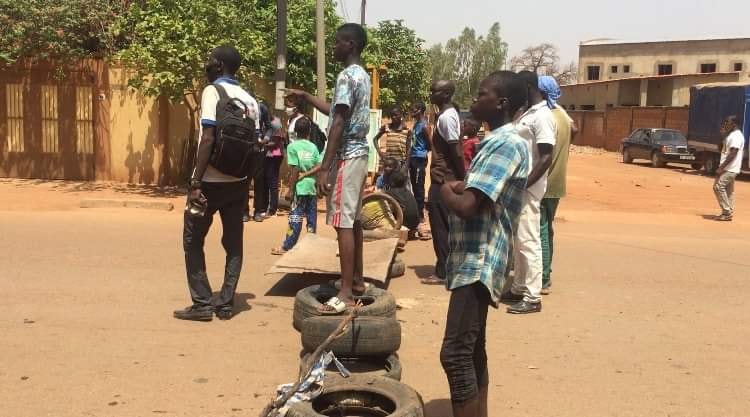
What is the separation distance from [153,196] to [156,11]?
3154 mm

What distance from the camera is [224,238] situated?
5.52 metres

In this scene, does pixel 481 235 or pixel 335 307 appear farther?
pixel 335 307

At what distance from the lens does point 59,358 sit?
4555 millimetres

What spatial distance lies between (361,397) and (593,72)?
5217 centimetres

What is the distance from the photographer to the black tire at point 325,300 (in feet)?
16.3

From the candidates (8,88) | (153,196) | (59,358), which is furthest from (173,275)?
(8,88)

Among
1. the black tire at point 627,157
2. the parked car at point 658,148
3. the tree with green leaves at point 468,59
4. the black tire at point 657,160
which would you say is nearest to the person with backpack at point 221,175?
the parked car at point 658,148

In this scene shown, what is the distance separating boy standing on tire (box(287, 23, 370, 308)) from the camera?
4930 millimetres

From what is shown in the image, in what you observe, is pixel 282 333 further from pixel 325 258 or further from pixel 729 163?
pixel 729 163

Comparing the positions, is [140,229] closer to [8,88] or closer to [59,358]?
[59,358]

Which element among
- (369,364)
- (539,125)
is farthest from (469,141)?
(369,364)

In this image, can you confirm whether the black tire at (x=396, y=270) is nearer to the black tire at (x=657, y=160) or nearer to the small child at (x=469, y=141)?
the small child at (x=469, y=141)

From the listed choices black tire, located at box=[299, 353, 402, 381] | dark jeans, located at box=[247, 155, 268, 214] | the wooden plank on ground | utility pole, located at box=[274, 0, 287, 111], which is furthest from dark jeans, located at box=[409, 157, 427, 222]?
black tire, located at box=[299, 353, 402, 381]

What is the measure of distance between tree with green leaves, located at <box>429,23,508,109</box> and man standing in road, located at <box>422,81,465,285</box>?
196 ft
